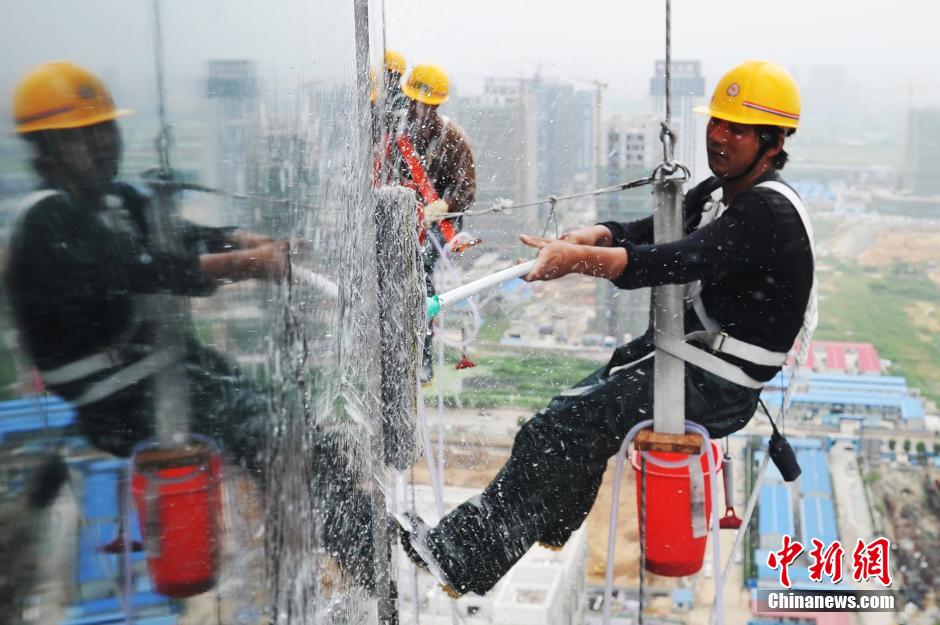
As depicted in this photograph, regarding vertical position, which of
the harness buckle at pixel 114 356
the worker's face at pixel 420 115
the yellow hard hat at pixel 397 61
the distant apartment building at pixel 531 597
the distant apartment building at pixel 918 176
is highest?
the yellow hard hat at pixel 397 61

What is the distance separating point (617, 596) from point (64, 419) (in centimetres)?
988

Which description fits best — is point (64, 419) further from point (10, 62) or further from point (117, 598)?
point (10, 62)

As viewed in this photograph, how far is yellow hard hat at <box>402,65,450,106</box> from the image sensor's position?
386 centimetres

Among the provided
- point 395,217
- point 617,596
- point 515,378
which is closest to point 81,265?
point 395,217

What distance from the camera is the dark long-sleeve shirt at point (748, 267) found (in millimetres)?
2348

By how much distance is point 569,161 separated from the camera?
576 cm

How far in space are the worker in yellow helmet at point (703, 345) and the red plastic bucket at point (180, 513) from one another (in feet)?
4.13

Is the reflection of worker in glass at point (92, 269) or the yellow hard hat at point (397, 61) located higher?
the yellow hard hat at point (397, 61)

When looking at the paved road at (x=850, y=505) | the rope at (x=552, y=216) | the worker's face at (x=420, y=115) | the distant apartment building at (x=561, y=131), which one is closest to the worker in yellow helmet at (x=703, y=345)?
the rope at (x=552, y=216)

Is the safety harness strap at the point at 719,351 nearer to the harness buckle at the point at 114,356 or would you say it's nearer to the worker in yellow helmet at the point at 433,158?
the worker in yellow helmet at the point at 433,158

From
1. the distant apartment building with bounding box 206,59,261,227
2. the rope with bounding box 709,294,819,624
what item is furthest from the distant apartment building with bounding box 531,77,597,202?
the distant apartment building with bounding box 206,59,261,227

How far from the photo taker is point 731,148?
260cm

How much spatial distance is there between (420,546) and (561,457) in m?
0.48
